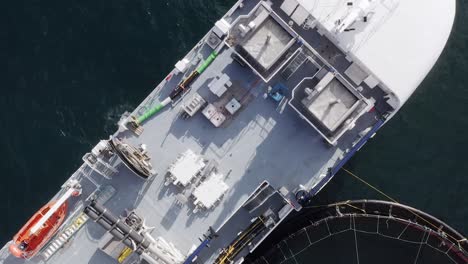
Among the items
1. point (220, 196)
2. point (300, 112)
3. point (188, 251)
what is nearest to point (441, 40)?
point (300, 112)

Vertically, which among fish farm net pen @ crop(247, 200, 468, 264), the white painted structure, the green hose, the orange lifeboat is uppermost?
the white painted structure

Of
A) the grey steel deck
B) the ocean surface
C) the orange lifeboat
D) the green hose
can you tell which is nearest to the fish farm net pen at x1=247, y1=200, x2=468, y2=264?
the ocean surface

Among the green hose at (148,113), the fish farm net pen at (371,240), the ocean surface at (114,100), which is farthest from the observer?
the ocean surface at (114,100)

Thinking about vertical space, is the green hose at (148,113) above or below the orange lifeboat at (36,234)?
above

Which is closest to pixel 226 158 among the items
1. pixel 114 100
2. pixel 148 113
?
pixel 148 113

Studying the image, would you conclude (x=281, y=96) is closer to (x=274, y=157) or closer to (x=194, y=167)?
(x=274, y=157)

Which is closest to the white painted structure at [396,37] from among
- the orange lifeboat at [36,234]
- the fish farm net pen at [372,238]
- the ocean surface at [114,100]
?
the ocean surface at [114,100]

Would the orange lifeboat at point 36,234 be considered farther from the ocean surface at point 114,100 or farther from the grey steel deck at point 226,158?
the ocean surface at point 114,100

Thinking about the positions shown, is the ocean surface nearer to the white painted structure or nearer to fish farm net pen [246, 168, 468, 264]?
fish farm net pen [246, 168, 468, 264]
